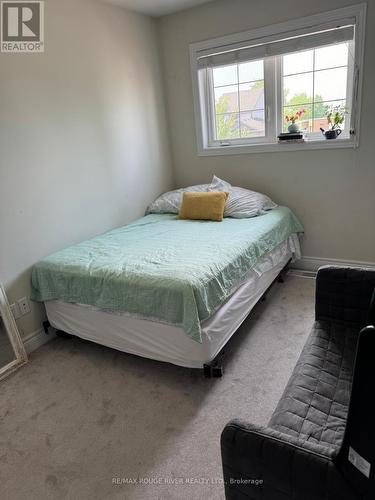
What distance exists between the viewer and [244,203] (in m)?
2.93

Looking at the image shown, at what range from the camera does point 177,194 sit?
331 cm

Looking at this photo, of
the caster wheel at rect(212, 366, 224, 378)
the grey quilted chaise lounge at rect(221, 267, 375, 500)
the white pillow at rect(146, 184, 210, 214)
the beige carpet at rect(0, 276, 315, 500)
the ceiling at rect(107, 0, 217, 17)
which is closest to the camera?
the grey quilted chaise lounge at rect(221, 267, 375, 500)

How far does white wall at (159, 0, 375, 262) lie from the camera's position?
2.71 m

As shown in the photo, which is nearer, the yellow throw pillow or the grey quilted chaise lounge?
the grey quilted chaise lounge

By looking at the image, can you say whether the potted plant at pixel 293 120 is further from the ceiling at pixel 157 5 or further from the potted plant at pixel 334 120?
the ceiling at pixel 157 5

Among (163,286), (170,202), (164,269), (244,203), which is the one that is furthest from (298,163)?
(163,286)

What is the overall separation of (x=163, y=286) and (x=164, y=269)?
139 mm

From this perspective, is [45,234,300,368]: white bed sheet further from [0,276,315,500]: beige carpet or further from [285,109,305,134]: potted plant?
[285,109,305,134]: potted plant

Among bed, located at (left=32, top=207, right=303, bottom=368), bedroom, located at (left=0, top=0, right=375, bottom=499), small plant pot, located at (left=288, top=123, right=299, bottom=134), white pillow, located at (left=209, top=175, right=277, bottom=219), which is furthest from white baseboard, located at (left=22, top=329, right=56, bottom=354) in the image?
small plant pot, located at (left=288, top=123, right=299, bottom=134)

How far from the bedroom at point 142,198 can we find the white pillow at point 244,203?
12cm

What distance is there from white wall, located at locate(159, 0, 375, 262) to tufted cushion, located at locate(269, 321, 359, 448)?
167 cm

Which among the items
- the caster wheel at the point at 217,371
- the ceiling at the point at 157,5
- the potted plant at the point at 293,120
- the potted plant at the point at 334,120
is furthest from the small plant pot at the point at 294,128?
the caster wheel at the point at 217,371

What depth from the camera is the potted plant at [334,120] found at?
110 inches

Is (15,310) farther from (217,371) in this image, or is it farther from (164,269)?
(217,371)
